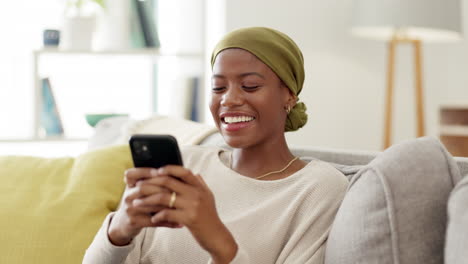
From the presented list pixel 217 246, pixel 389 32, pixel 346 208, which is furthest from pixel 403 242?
pixel 389 32

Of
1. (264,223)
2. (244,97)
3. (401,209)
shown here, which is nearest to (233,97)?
(244,97)

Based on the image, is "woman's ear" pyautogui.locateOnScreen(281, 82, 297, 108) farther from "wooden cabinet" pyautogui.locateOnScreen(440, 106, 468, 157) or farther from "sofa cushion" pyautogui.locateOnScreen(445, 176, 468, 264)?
"wooden cabinet" pyautogui.locateOnScreen(440, 106, 468, 157)

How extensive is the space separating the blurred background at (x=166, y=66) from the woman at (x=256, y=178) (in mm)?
1980

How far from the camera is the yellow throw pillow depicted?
1581mm

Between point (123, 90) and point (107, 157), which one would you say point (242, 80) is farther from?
point (123, 90)

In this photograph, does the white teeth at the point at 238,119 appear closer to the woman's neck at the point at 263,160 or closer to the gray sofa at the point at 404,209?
the woman's neck at the point at 263,160

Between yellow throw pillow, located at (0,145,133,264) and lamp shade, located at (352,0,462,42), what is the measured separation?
1.90 metres

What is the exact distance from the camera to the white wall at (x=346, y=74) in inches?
146

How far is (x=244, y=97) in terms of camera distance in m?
1.35

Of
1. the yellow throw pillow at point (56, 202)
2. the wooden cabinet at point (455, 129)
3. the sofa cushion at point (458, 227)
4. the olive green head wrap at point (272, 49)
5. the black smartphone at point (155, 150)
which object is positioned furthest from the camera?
the wooden cabinet at point (455, 129)

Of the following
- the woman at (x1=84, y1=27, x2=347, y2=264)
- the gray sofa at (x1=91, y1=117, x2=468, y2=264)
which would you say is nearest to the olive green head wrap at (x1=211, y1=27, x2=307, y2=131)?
the woman at (x1=84, y1=27, x2=347, y2=264)

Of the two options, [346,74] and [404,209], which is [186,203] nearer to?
[404,209]

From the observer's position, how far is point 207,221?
103 centimetres

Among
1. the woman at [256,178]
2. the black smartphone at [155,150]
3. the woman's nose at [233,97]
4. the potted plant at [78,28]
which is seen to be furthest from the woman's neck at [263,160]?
the potted plant at [78,28]
